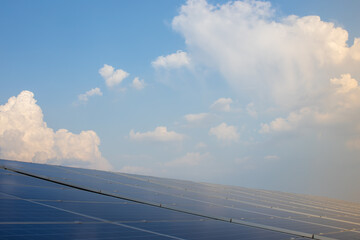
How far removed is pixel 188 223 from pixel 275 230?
14.0ft

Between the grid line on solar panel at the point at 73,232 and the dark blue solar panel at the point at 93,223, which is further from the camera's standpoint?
the dark blue solar panel at the point at 93,223

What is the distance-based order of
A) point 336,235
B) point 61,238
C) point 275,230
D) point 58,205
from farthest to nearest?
point 336,235 < point 275,230 < point 58,205 < point 61,238

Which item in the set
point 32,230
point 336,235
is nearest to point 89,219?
point 32,230

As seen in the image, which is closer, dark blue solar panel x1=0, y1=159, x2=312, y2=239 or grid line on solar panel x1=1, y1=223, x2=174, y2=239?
grid line on solar panel x1=1, y1=223, x2=174, y2=239

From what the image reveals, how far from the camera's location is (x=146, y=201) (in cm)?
2130

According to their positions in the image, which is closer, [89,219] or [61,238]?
[61,238]

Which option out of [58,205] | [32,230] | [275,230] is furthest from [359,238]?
[32,230]

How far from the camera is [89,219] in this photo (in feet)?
41.0

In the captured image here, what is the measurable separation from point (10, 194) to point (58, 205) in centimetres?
229

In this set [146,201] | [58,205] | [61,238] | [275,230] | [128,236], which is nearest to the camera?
[61,238]

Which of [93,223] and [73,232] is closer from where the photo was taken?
[73,232]

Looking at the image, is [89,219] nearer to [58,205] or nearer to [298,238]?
Answer: [58,205]

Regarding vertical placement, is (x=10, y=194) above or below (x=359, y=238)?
below

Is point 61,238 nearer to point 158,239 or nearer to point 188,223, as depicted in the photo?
point 158,239
